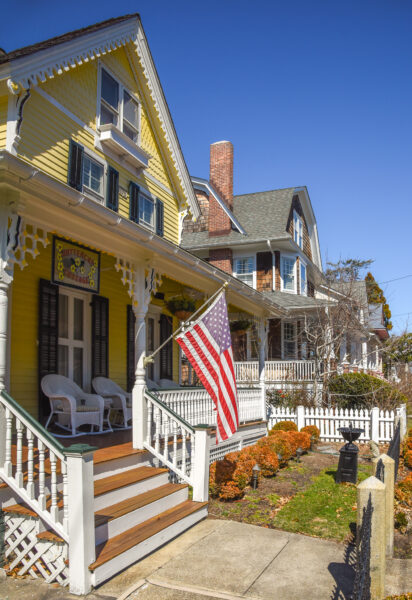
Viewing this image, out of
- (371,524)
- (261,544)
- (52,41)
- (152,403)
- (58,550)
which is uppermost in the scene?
(52,41)

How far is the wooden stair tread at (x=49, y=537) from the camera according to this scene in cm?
492

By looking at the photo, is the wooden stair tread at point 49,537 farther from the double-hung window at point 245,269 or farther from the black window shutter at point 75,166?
the double-hung window at point 245,269

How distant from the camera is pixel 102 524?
17.9 feet

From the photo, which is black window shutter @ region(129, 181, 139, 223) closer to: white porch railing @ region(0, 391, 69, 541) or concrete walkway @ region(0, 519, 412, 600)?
white porch railing @ region(0, 391, 69, 541)

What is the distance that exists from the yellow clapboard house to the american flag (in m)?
0.44

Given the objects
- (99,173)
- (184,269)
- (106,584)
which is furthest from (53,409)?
(99,173)

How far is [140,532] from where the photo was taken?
19.0 feet

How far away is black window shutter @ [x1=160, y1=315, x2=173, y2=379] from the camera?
13.0 m

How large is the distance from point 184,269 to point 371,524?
19.3 feet

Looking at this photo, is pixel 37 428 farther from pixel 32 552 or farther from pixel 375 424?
pixel 375 424

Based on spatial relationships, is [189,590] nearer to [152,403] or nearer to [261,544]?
[261,544]

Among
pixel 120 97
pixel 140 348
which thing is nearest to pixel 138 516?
pixel 140 348

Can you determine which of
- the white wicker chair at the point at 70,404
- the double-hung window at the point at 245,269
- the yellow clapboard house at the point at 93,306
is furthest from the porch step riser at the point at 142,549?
the double-hung window at the point at 245,269

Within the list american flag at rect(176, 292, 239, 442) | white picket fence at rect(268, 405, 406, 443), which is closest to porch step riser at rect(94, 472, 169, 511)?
american flag at rect(176, 292, 239, 442)
